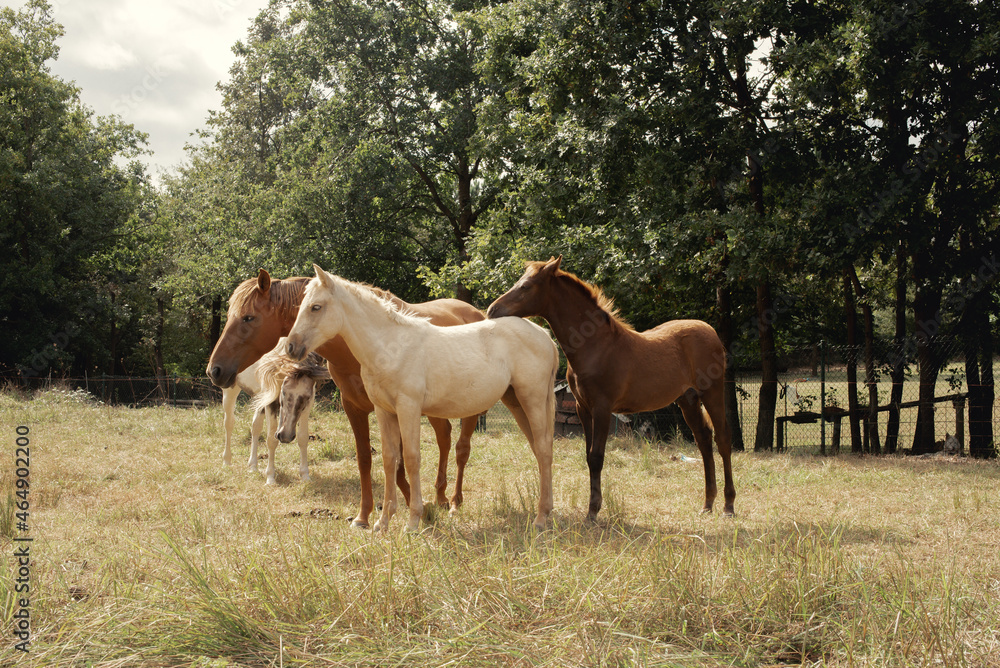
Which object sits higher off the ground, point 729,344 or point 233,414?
point 729,344

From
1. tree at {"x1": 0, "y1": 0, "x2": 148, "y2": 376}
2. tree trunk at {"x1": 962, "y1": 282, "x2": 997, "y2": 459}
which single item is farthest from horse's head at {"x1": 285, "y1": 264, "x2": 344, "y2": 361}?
tree at {"x1": 0, "y1": 0, "x2": 148, "y2": 376}

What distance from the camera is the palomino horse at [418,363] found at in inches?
188

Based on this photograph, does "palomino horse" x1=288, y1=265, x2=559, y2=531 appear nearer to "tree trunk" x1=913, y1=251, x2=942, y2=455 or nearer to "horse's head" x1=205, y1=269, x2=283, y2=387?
"horse's head" x1=205, y1=269, x2=283, y2=387

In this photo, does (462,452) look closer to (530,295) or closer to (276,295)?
(530,295)

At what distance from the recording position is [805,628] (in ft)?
10.2

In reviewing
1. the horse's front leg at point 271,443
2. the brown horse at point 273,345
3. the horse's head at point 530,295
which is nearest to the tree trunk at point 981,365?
the horse's head at point 530,295

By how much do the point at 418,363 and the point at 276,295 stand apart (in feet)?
5.51

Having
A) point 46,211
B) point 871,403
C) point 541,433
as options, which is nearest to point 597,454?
point 541,433

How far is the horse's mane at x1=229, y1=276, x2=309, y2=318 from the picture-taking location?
18.5ft

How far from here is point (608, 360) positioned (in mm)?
5754

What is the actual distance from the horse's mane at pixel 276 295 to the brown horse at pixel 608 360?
175cm

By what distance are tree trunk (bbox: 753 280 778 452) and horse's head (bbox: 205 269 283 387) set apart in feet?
33.6

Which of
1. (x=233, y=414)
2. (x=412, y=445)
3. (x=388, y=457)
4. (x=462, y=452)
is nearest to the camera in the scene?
(x=412, y=445)

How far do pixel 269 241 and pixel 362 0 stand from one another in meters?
8.73
